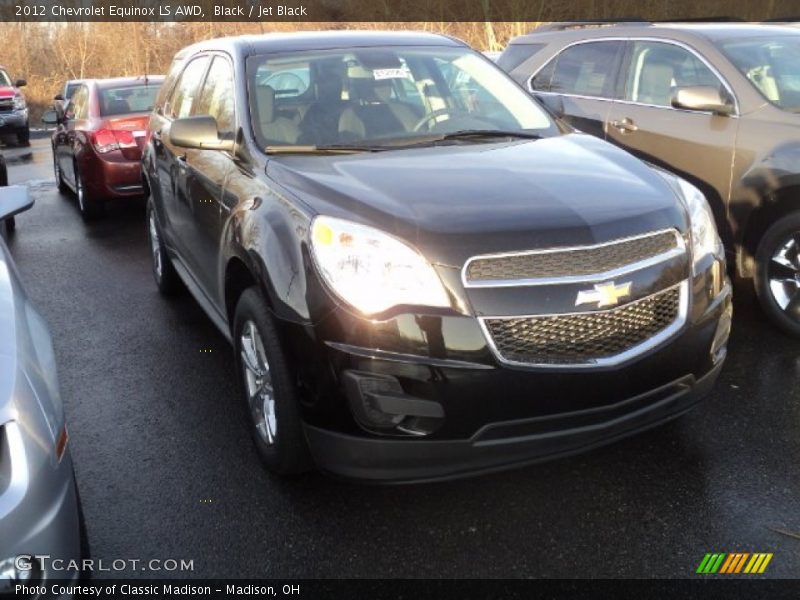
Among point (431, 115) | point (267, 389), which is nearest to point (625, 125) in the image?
point (431, 115)

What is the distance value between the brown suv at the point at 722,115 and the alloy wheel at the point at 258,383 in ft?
10.5

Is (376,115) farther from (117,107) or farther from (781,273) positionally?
(117,107)

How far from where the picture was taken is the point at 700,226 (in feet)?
Answer: 10.9

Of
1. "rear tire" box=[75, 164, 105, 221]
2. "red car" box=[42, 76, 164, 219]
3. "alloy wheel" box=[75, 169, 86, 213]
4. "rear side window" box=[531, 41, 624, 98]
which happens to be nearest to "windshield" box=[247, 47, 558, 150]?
"rear side window" box=[531, 41, 624, 98]

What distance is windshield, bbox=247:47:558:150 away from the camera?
3.91m

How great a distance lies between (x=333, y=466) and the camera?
9.50ft

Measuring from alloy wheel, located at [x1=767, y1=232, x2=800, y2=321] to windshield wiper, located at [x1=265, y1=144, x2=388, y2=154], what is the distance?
2.64m

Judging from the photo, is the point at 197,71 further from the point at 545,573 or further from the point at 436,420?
the point at 545,573

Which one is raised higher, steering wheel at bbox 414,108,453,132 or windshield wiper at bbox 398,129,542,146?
steering wheel at bbox 414,108,453,132

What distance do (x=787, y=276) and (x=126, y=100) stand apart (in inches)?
290

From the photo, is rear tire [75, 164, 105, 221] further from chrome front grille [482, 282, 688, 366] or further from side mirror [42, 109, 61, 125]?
chrome front grille [482, 282, 688, 366]

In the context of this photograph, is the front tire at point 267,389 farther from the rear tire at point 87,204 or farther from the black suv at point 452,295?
the rear tire at point 87,204

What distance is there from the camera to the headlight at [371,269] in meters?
2.76

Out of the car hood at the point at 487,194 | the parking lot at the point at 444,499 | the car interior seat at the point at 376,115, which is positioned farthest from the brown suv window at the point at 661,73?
the car interior seat at the point at 376,115
